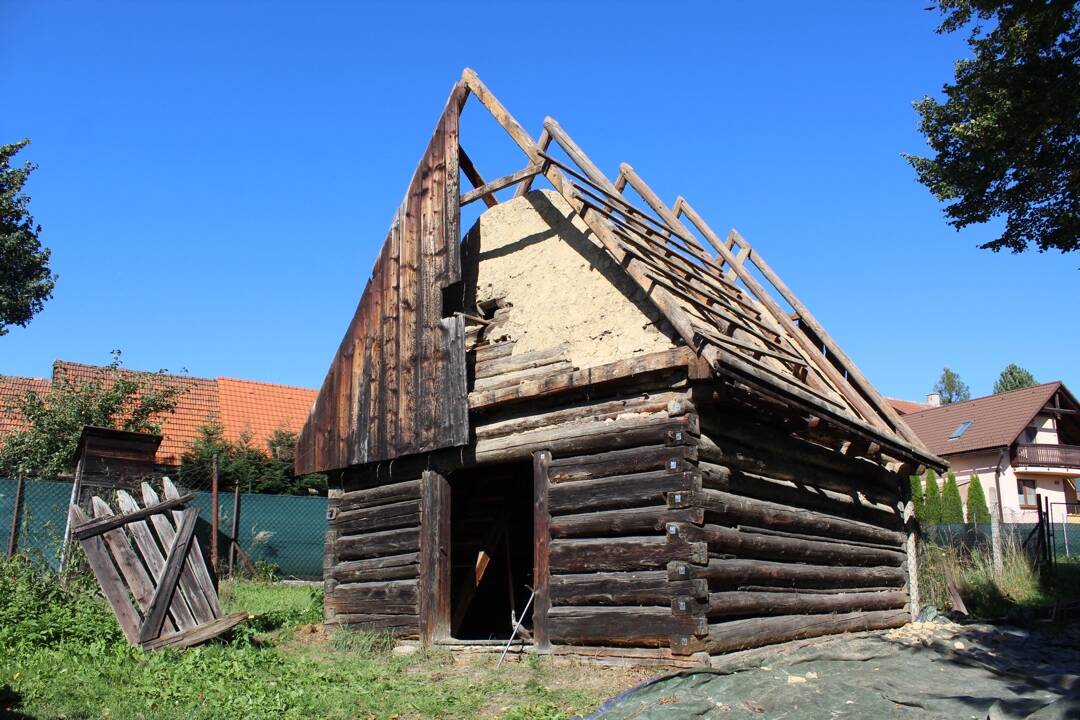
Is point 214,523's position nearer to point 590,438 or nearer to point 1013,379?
point 590,438

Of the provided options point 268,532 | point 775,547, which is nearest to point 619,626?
point 775,547

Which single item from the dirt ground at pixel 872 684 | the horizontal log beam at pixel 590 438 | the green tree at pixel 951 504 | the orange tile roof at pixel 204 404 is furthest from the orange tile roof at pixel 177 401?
the green tree at pixel 951 504

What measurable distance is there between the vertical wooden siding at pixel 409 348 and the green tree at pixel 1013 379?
65368 millimetres

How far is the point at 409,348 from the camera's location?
37.4 feet

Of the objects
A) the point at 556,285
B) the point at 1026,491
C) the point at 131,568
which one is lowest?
the point at 131,568

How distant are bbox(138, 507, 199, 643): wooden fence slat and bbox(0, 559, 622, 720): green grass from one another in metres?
0.29

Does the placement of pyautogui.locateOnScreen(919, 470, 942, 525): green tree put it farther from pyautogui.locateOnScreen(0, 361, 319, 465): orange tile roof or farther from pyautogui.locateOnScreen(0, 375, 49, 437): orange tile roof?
pyautogui.locateOnScreen(0, 375, 49, 437): orange tile roof

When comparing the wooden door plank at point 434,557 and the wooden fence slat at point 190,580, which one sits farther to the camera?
the wooden door plank at point 434,557

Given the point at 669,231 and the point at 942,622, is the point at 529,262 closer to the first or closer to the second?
the point at 669,231

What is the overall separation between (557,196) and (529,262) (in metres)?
0.86

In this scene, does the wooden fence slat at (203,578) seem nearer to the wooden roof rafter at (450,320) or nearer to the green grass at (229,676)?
the green grass at (229,676)

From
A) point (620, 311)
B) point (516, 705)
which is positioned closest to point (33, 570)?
point (516, 705)

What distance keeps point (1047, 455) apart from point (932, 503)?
33.1ft

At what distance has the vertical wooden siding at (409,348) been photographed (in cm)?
1084
